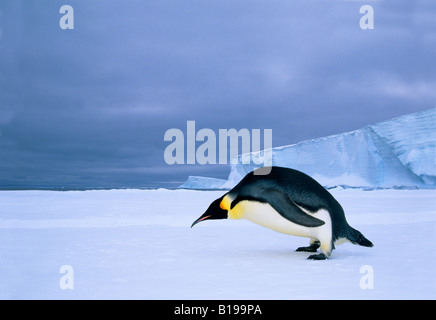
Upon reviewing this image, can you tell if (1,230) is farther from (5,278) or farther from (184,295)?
(184,295)

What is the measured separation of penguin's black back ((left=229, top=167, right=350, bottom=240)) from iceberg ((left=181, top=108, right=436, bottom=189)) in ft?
57.8

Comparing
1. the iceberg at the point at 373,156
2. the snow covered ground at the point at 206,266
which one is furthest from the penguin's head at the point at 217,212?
the iceberg at the point at 373,156

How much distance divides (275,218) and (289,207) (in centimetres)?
15

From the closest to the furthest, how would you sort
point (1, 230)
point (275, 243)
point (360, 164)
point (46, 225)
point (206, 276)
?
point (206, 276) < point (275, 243) < point (1, 230) < point (46, 225) < point (360, 164)

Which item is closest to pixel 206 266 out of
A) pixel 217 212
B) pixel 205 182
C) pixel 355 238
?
pixel 217 212

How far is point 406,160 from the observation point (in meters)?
20.4

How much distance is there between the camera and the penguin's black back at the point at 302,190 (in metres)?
3.37

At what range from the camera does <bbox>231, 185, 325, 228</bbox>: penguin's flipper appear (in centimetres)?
324

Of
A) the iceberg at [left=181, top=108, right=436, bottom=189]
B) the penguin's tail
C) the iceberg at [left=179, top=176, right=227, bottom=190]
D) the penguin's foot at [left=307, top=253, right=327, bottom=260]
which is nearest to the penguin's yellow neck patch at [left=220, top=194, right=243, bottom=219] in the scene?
the penguin's foot at [left=307, top=253, right=327, bottom=260]

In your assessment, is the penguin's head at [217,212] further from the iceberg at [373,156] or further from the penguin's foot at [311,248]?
the iceberg at [373,156]

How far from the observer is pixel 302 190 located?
339cm

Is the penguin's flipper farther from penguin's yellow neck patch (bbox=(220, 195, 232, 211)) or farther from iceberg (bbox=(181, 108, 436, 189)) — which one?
iceberg (bbox=(181, 108, 436, 189))

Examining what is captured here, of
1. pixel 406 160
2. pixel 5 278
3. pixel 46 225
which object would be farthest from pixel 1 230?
pixel 406 160

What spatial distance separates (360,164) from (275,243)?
66.1 ft
